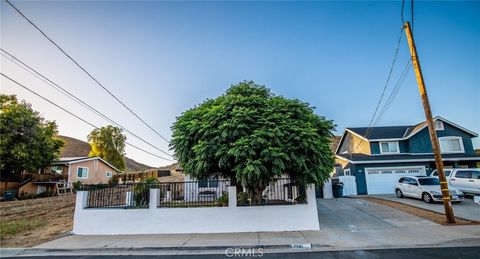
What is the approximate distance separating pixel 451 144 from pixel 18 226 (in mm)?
31339

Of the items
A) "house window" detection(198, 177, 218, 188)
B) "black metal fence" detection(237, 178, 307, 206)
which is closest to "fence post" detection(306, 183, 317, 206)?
"black metal fence" detection(237, 178, 307, 206)

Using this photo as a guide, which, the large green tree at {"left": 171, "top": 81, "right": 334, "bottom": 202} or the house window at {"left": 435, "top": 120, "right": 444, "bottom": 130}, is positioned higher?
the house window at {"left": 435, "top": 120, "right": 444, "bottom": 130}

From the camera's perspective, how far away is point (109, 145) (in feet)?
148

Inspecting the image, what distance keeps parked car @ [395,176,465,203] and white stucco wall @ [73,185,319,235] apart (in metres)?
9.53

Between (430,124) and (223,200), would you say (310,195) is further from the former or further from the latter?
(430,124)

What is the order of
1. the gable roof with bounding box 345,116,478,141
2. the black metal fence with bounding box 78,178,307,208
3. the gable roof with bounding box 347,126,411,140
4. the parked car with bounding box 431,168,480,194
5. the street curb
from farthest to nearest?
the gable roof with bounding box 347,126,411,140, the gable roof with bounding box 345,116,478,141, the parked car with bounding box 431,168,480,194, the black metal fence with bounding box 78,178,307,208, the street curb

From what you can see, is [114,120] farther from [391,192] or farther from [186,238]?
[391,192]

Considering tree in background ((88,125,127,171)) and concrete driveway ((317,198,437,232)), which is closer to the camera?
concrete driveway ((317,198,437,232))

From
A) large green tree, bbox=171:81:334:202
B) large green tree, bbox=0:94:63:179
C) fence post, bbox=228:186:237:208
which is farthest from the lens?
large green tree, bbox=0:94:63:179

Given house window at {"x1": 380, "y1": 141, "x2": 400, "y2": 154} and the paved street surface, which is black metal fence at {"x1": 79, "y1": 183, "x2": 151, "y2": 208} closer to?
the paved street surface

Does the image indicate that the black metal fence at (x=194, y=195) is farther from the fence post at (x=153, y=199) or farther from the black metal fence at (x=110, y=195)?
the fence post at (x=153, y=199)

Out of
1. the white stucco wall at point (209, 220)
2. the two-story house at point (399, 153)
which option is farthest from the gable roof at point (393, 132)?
the white stucco wall at point (209, 220)

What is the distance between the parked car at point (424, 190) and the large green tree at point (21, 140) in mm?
34575

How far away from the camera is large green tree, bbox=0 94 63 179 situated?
83.8 feet
